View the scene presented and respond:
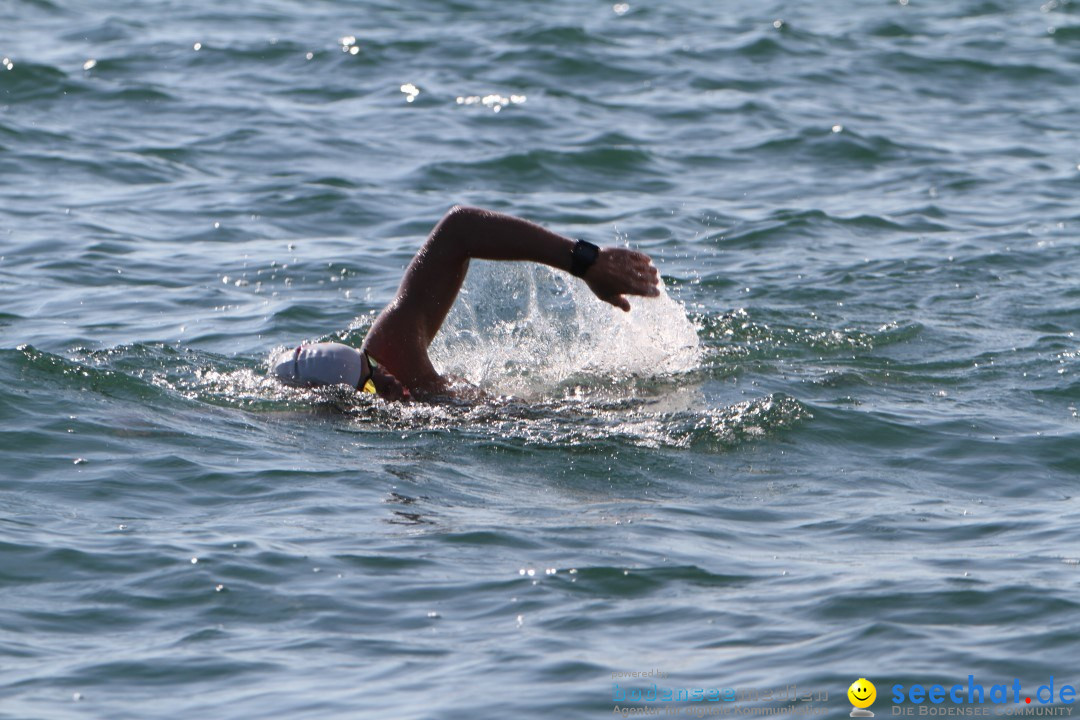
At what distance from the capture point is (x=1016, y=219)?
12547 mm

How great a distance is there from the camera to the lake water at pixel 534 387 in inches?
202

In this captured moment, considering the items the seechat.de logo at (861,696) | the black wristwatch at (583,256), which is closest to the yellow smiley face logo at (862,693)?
the seechat.de logo at (861,696)

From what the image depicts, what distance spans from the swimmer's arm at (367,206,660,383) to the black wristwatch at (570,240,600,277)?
0.02 m

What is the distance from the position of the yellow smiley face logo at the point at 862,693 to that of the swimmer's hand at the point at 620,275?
105 inches

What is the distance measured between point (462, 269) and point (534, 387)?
1.16m

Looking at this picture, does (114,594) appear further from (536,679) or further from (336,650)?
(536,679)

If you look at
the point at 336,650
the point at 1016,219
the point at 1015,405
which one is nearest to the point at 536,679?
the point at 336,650

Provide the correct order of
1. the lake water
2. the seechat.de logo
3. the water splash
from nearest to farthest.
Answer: the seechat.de logo → the lake water → the water splash

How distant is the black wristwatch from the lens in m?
7.05

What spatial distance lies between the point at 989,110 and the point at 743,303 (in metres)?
7.59

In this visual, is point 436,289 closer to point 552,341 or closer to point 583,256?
point 583,256

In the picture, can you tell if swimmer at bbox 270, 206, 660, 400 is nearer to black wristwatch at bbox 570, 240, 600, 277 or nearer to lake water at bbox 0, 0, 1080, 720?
black wristwatch at bbox 570, 240, 600, 277

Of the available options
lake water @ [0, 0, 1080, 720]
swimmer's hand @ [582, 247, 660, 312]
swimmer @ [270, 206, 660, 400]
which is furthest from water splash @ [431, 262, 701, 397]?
swimmer's hand @ [582, 247, 660, 312]

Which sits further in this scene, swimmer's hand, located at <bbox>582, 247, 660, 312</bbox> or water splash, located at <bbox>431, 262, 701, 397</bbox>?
water splash, located at <bbox>431, 262, 701, 397</bbox>
